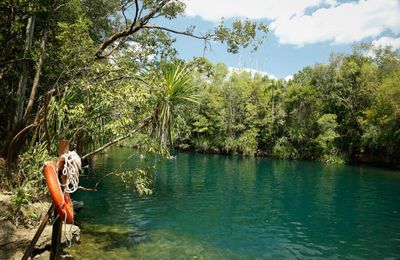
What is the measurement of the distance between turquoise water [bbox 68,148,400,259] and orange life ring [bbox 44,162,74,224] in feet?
14.8

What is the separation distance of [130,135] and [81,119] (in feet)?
4.66

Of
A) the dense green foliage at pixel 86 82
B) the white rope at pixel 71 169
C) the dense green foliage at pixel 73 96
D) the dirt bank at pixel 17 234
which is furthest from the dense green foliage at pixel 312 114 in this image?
the white rope at pixel 71 169

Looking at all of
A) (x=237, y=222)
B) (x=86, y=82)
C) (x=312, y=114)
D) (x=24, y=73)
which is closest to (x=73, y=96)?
(x=86, y=82)

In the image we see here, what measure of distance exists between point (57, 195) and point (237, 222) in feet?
34.6

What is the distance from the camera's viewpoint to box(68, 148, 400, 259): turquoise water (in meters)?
11.2

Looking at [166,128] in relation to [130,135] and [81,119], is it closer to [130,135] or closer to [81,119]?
[130,135]

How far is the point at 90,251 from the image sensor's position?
1008cm

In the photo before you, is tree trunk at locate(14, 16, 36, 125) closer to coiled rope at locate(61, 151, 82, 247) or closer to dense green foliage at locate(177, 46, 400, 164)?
coiled rope at locate(61, 151, 82, 247)

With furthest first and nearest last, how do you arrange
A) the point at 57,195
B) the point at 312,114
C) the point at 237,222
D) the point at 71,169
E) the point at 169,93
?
the point at 312,114 → the point at 237,222 → the point at 169,93 → the point at 71,169 → the point at 57,195

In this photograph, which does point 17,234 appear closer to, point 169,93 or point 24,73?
point 24,73

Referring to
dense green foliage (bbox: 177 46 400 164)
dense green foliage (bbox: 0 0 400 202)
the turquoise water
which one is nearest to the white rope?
dense green foliage (bbox: 0 0 400 202)

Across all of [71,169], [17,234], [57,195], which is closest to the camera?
[57,195]

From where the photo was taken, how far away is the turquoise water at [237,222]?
11195 millimetres

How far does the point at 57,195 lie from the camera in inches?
222
